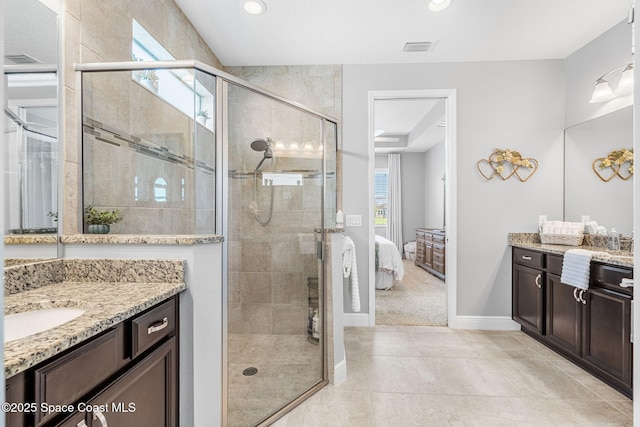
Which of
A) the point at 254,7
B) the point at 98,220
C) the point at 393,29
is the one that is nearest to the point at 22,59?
the point at 98,220

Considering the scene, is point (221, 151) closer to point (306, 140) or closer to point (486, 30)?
point (306, 140)

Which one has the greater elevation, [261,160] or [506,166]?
[506,166]

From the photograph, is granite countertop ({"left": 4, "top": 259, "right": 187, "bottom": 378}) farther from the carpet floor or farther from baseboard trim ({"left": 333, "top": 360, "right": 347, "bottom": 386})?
the carpet floor

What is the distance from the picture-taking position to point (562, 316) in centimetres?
237

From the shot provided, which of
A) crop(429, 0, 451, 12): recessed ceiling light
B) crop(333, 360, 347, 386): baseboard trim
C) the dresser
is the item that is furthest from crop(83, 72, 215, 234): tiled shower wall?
the dresser

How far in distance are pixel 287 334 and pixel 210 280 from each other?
0.83 metres

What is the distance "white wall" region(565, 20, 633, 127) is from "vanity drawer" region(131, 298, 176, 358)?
3.36 meters

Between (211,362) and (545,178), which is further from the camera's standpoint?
(545,178)

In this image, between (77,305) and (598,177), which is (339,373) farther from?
(598,177)

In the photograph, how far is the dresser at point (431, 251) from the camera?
5186mm

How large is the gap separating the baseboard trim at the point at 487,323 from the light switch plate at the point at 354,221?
1363 millimetres

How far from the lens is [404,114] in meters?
5.21

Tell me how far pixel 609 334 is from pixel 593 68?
226 cm

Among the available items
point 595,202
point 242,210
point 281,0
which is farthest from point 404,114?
point 242,210
